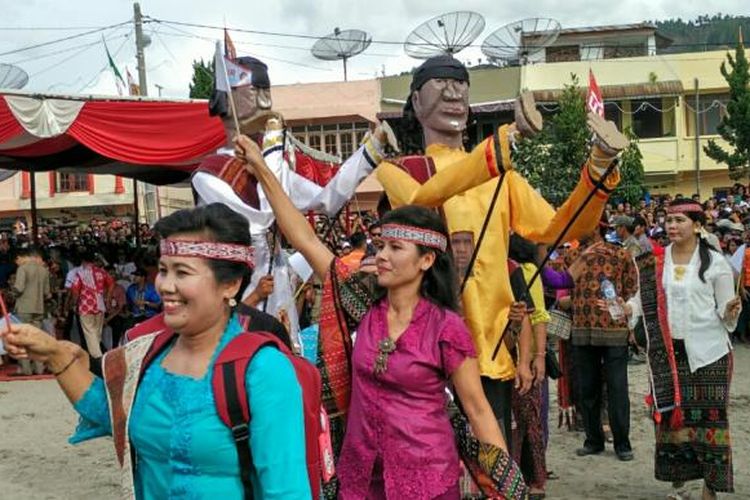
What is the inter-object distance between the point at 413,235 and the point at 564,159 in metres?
18.9

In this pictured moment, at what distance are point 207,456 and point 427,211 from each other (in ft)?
4.58

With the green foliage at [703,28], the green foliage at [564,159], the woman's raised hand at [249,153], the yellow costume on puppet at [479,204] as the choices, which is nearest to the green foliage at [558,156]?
the green foliage at [564,159]

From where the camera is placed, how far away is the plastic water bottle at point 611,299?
610 centimetres

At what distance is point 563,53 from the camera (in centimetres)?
3969

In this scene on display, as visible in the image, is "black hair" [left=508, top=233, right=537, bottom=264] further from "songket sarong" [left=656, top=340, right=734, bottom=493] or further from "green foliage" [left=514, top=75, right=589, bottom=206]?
"green foliage" [left=514, top=75, right=589, bottom=206]

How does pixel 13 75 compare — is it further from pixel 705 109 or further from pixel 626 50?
pixel 626 50

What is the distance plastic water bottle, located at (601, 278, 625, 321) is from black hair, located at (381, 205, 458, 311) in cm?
295

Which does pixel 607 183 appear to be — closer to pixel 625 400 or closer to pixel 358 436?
pixel 358 436

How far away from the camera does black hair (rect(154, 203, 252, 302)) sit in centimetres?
240

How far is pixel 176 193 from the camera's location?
3419 cm

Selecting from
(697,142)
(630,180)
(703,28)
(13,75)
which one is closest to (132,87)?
(13,75)

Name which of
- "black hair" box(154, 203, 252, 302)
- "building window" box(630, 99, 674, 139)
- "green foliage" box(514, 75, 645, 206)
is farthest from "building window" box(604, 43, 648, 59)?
"black hair" box(154, 203, 252, 302)

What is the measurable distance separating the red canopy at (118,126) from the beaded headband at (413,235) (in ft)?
22.6

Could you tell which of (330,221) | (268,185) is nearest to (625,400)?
(330,221)
